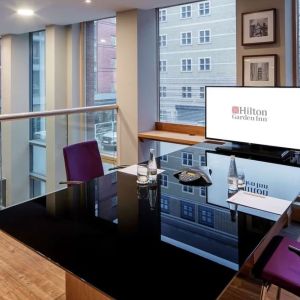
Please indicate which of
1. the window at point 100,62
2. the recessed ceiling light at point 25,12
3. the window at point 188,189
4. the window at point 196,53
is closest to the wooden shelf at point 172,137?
the window at point 196,53

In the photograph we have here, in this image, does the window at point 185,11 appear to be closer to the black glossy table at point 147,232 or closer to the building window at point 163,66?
the building window at point 163,66

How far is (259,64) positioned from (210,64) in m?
0.83

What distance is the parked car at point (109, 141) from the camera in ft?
14.8

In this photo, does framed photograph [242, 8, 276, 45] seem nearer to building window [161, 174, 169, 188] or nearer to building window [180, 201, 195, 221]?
building window [161, 174, 169, 188]

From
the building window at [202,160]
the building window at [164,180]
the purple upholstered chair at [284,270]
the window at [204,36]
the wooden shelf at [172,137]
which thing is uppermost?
the window at [204,36]

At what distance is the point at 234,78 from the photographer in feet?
12.5

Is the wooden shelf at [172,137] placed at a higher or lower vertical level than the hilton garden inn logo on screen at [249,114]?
lower

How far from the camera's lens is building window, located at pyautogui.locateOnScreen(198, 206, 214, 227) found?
137 centimetres

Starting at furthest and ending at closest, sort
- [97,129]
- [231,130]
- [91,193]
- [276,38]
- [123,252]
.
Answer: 1. [97,129]
2. [276,38]
3. [231,130]
4. [91,193]
5. [123,252]

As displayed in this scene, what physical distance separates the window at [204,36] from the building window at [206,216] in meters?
2.93

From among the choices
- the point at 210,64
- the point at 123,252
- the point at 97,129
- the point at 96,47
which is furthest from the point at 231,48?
the point at 123,252

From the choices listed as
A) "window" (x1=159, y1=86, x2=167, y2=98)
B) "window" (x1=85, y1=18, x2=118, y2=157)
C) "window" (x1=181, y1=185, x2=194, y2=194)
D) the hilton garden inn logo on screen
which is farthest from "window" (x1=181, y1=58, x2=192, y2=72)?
"window" (x1=181, y1=185, x2=194, y2=194)

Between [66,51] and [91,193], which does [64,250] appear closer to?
[91,193]

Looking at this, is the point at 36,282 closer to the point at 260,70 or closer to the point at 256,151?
the point at 256,151
